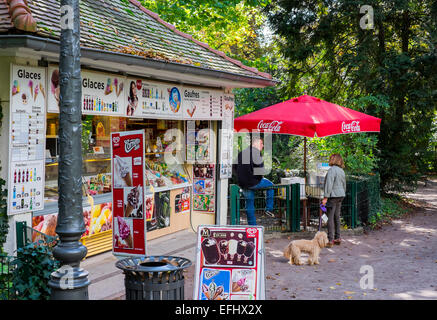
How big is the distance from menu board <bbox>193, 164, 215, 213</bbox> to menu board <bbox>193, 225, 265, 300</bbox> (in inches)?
213

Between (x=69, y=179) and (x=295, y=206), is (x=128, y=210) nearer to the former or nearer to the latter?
(x=69, y=179)

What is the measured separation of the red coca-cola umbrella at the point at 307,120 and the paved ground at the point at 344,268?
2.35 metres

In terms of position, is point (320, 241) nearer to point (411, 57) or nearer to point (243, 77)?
point (243, 77)

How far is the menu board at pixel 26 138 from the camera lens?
5.98 metres

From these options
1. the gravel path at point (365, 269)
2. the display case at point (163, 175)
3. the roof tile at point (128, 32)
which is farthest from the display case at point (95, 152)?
the gravel path at point (365, 269)

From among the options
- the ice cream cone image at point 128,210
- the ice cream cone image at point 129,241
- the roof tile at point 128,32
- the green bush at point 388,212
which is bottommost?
the green bush at point 388,212

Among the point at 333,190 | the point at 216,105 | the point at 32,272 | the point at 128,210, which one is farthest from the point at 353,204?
the point at 32,272

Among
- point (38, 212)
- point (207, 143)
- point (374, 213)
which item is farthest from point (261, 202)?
point (38, 212)

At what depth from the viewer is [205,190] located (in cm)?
1091

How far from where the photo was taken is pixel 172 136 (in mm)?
10586

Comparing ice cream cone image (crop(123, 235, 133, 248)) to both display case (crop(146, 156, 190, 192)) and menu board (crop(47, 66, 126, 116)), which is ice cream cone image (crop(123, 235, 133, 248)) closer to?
menu board (crop(47, 66, 126, 116))

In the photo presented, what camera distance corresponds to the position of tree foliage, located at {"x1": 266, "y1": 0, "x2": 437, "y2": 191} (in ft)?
46.0

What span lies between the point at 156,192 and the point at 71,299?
5245mm

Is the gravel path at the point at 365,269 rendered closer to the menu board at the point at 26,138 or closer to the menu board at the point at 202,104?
the menu board at the point at 202,104
